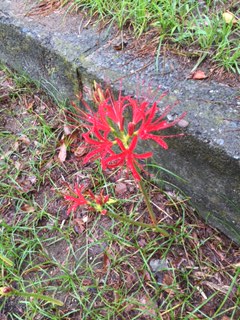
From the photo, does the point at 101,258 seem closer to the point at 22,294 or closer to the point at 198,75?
the point at 22,294

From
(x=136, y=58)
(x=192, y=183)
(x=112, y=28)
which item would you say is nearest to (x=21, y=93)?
(x=112, y=28)

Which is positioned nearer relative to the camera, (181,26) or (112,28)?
(181,26)

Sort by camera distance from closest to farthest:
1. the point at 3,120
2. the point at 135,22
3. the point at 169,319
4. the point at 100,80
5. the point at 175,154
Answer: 1. the point at 169,319
2. the point at 175,154
3. the point at 100,80
4. the point at 135,22
5. the point at 3,120

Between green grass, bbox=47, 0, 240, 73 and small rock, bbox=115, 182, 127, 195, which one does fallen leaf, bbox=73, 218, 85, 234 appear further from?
green grass, bbox=47, 0, 240, 73

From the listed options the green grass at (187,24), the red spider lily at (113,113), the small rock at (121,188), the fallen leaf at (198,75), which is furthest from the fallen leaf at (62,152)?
the red spider lily at (113,113)

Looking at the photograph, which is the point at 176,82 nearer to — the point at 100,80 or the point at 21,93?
the point at 100,80

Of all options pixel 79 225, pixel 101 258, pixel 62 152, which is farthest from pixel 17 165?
pixel 101 258

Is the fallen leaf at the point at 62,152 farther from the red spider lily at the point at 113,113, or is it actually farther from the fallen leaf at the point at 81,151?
the red spider lily at the point at 113,113
